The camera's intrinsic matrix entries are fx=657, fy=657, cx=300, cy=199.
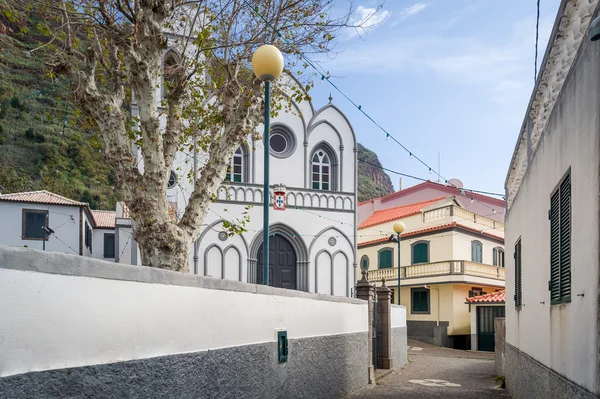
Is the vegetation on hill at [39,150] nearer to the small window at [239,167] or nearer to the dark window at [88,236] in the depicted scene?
the dark window at [88,236]

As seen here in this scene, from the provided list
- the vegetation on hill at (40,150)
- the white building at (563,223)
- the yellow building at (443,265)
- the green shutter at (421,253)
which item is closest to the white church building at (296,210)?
the yellow building at (443,265)

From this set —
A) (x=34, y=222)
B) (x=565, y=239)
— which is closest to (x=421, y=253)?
(x=34, y=222)

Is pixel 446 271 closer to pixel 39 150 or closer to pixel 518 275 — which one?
pixel 518 275

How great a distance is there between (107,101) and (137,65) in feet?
2.80

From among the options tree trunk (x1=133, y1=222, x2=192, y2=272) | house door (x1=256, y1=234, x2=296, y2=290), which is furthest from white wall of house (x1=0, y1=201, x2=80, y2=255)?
tree trunk (x1=133, y1=222, x2=192, y2=272)

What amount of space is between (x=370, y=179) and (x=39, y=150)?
4265 cm

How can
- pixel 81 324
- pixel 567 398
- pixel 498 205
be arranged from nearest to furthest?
1. pixel 81 324
2. pixel 567 398
3. pixel 498 205

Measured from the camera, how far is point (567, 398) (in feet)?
18.2

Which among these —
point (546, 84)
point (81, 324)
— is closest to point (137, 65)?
point (546, 84)

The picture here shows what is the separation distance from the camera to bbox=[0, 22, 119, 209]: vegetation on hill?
60.7m

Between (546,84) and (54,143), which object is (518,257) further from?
(54,143)

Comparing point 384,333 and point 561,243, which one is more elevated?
point 561,243

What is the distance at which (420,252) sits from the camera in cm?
3484

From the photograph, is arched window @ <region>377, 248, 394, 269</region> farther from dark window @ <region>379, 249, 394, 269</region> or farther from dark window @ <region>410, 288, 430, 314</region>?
dark window @ <region>410, 288, 430, 314</region>
